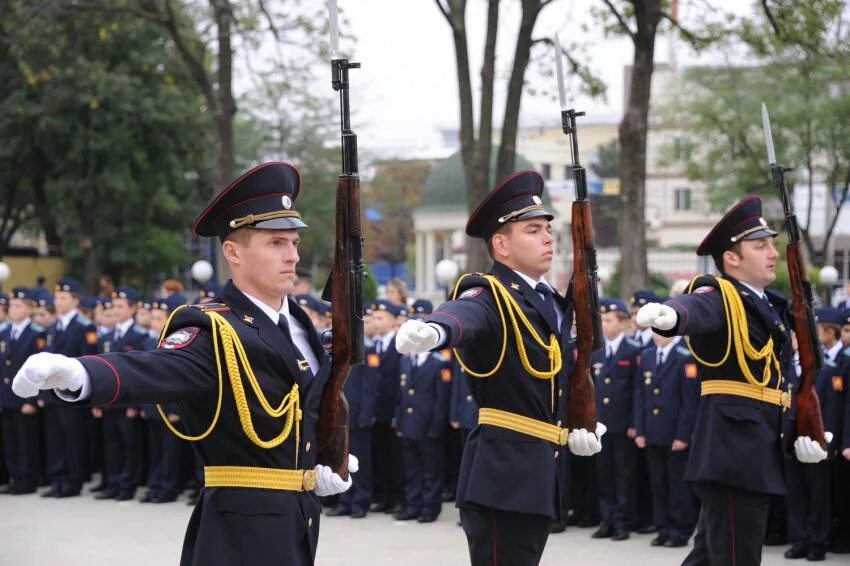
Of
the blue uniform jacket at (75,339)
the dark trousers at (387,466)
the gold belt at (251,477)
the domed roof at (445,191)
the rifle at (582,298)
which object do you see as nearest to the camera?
the gold belt at (251,477)

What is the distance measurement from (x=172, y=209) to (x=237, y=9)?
33.2 ft

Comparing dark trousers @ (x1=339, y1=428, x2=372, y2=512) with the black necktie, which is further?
dark trousers @ (x1=339, y1=428, x2=372, y2=512)

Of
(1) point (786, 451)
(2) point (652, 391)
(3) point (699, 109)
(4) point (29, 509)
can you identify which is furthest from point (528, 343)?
(3) point (699, 109)

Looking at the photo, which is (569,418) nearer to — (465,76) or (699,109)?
(465,76)

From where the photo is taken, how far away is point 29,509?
12.0 metres

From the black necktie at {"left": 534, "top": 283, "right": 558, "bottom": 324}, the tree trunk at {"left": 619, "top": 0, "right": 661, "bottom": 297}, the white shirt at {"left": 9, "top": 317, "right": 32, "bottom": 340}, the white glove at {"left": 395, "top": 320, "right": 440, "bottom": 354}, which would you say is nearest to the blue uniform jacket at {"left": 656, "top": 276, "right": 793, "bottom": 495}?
the black necktie at {"left": 534, "top": 283, "right": 558, "bottom": 324}

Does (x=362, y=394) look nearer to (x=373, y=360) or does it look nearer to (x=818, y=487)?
(x=373, y=360)

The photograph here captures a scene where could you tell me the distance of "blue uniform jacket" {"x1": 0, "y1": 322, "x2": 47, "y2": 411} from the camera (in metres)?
12.9

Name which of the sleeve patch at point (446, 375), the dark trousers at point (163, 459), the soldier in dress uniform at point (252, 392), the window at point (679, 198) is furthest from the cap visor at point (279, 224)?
the window at point (679, 198)

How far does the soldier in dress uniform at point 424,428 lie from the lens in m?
11.2

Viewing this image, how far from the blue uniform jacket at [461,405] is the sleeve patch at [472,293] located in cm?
513

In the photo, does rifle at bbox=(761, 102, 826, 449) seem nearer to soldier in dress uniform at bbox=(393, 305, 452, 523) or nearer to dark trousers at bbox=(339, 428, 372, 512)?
soldier in dress uniform at bbox=(393, 305, 452, 523)

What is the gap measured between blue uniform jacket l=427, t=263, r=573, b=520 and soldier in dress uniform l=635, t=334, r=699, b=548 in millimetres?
4223

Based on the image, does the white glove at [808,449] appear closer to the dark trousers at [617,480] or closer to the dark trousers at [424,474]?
the dark trousers at [617,480]
